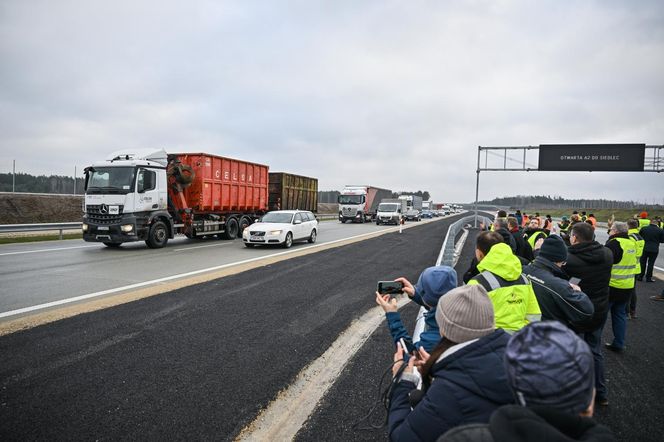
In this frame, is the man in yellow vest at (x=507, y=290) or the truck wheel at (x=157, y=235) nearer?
the man in yellow vest at (x=507, y=290)

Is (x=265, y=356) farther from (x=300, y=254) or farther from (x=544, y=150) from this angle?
(x=544, y=150)

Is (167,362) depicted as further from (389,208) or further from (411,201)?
(411,201)

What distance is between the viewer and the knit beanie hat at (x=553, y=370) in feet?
3.76

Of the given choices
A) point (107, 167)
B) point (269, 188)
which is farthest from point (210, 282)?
point (269, 188)

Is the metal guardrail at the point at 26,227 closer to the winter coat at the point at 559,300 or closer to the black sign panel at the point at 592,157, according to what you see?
the winter coat at the point at 559,300

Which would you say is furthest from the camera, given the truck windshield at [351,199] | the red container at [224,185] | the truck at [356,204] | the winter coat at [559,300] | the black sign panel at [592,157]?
the truck windshield at [351,199]

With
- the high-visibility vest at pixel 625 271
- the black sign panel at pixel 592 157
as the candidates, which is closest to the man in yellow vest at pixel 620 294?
the high-visibility vest at pixel 625 271

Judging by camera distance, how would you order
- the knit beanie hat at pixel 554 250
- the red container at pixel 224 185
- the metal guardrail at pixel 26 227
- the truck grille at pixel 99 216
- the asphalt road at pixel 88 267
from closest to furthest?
the knit beanie hat at pixel 554 250 → the asphalt road at pixel 88 267 → the truck grille at pixel 99 216 → the metal guardrail at pixel 26 227 → the red container at pixel 224 185

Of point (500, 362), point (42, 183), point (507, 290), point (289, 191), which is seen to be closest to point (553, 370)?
point (500, 362)

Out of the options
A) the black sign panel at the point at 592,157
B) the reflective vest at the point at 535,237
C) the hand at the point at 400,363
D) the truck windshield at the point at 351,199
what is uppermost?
the black sign panel at the point at 592,157

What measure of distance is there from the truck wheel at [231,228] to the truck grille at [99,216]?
5.76 m

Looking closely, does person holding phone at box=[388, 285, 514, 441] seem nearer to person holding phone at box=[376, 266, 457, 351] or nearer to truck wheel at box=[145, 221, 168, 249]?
person holding phone at box=[376, 266, 457, 351]

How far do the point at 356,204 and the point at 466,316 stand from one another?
36.4 metres

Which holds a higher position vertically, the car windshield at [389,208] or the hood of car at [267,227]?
the car windshield at [389,208]
